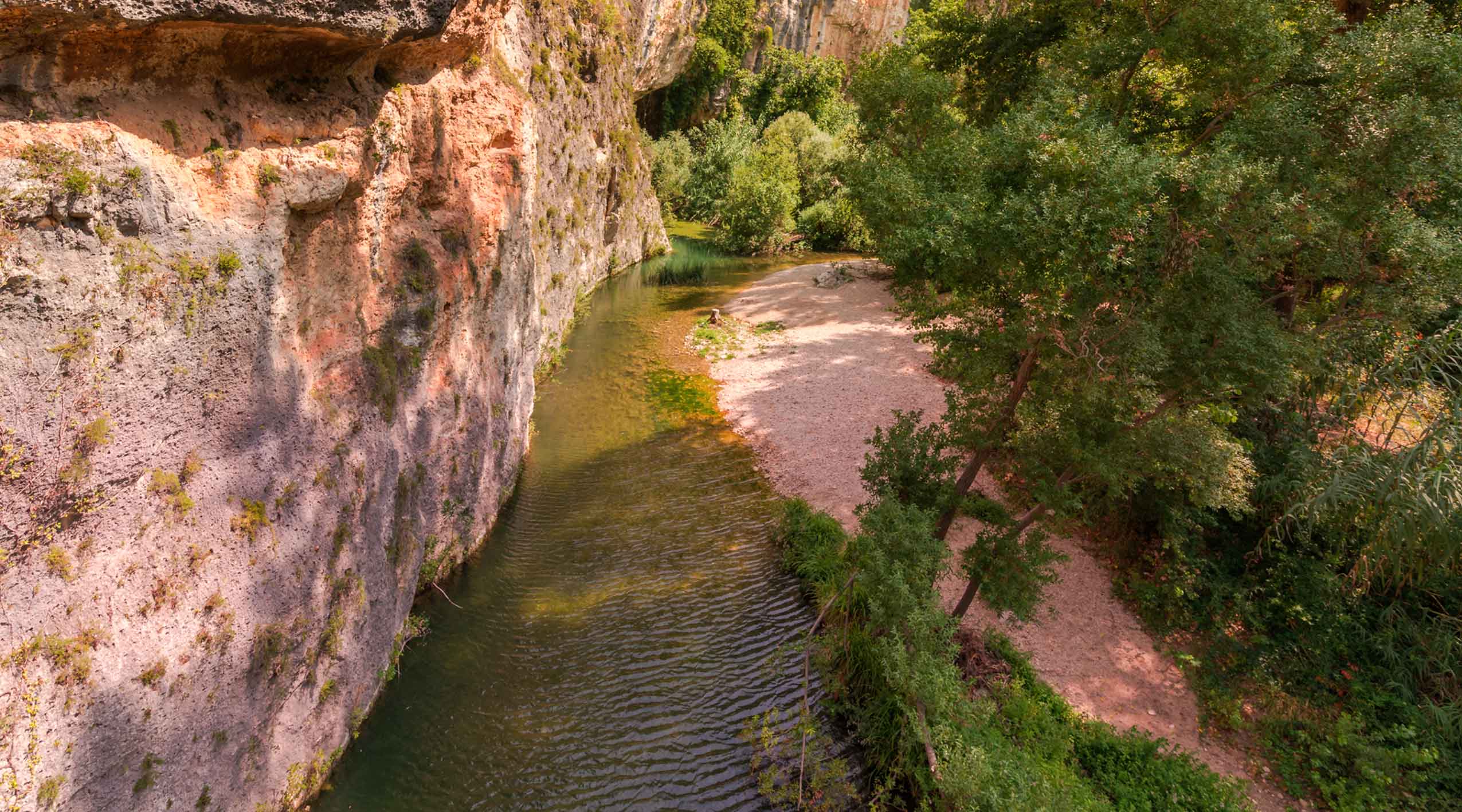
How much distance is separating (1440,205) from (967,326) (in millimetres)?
5521

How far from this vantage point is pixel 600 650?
9.40m

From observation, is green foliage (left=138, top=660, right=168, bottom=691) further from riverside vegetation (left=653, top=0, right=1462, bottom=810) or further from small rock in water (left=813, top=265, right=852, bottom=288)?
small rock in water (left=813, top=265, right=852, bottom=288)

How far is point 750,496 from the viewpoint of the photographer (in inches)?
555

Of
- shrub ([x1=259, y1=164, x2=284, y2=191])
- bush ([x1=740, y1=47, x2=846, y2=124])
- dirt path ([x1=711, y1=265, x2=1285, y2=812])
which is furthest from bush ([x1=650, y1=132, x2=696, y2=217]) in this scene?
shrub ([x1=259, y1=164, x2=284, y2=191])

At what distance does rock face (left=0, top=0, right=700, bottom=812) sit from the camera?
→ 4195 millimetres

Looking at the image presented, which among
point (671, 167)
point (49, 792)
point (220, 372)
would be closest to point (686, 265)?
point (671, 167)

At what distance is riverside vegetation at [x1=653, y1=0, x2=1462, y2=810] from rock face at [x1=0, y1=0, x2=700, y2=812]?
5151 mm

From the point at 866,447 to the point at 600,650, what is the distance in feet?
28.2

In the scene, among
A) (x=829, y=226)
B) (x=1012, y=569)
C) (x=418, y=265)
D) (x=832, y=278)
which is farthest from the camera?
(x=829, y=226)

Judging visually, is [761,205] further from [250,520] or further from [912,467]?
[250,520]

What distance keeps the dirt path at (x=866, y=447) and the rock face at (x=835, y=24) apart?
1361 inches

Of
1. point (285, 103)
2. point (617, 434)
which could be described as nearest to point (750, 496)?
point (617, 434)

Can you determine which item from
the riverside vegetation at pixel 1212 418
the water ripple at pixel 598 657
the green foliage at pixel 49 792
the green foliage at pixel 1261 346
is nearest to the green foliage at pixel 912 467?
the riverside vegetation at pixel 1212 418

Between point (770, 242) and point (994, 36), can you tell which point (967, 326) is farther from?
point (770, 242)
